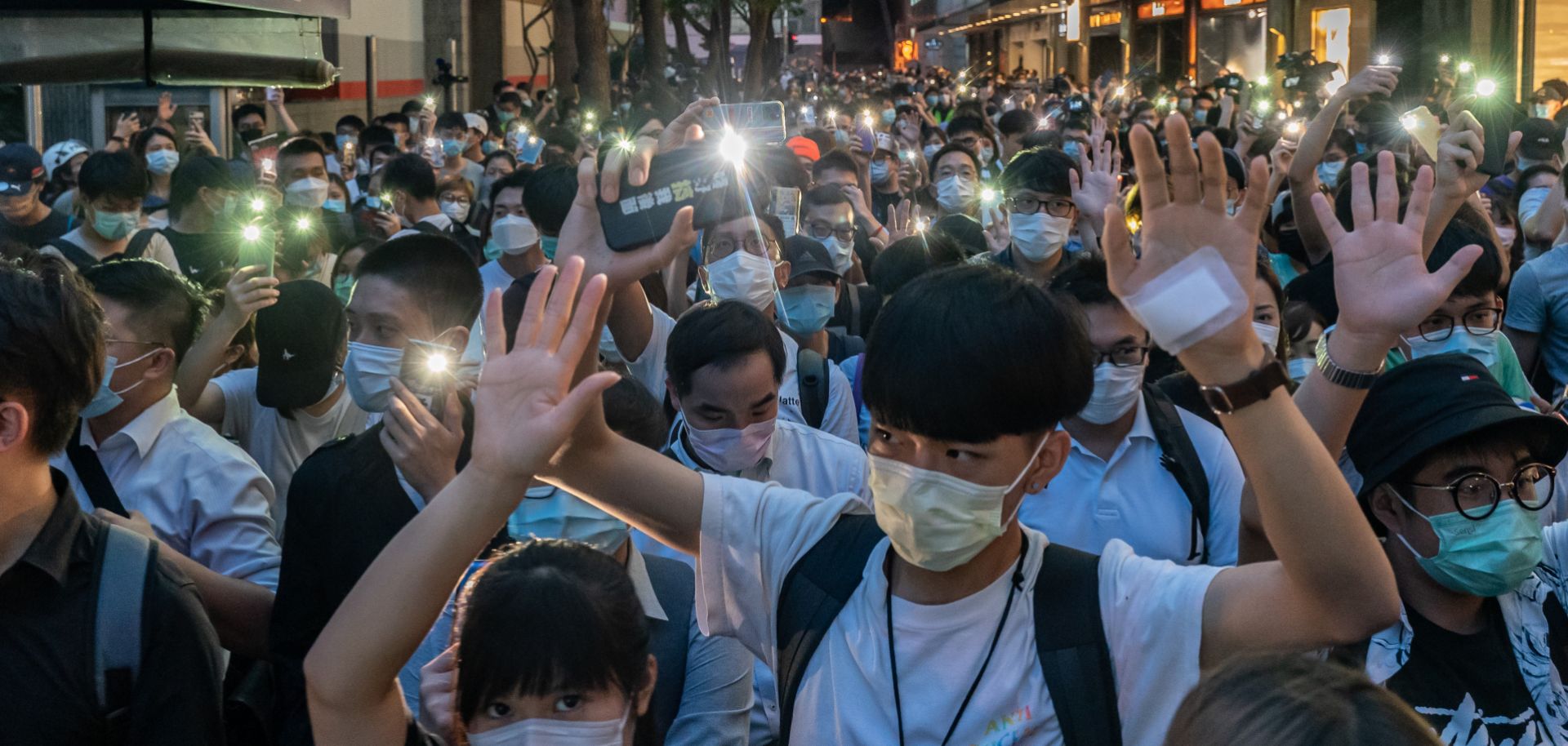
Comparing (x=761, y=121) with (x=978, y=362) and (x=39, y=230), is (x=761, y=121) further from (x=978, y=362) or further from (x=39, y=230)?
(x=978, y=362)

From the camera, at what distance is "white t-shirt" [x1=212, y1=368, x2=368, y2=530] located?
15.2 feet

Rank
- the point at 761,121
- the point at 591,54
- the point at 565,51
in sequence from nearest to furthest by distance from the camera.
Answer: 1. the point at 761,121
2. the point at 591,54
3. the point at 565,51

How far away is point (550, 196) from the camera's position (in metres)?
6.84

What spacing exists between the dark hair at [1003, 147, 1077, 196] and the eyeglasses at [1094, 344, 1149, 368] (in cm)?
244

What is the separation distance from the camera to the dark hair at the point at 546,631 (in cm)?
235

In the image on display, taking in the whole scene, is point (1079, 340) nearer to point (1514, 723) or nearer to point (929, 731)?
point (929, 731)

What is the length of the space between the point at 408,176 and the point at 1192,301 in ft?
23.8

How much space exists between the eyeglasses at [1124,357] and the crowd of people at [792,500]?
0.01m

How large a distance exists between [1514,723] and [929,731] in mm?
A: 1205

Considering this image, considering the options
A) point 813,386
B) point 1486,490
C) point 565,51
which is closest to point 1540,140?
point 813,386

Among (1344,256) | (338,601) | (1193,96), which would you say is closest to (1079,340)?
(1344,256)

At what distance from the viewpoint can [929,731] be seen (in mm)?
2166

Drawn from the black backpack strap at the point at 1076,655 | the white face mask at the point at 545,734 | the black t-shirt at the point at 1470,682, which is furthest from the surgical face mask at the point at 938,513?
the black t-shirt at the point at 1470,682

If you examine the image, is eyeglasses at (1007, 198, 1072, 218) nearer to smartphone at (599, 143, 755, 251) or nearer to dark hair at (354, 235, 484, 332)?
dark hair at (354, 235, 484, 332)
